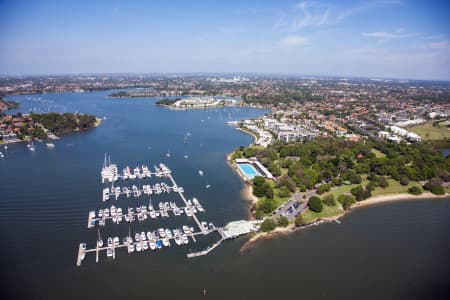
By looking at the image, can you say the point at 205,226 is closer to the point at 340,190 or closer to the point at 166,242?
the point at 166,242

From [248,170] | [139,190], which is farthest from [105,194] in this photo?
[248,170]

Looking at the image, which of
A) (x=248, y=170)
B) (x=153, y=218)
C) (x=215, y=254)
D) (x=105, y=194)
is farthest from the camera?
(x=248, y=170)

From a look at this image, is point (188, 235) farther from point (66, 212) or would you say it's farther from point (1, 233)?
point (1, 233)

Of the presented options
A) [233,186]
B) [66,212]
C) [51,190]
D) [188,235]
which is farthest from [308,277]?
[51,190]

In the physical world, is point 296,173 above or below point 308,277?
above

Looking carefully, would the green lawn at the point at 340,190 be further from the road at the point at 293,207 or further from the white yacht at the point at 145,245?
the white yacht at the point at 145,245

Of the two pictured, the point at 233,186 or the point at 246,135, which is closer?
the point at 233,186
